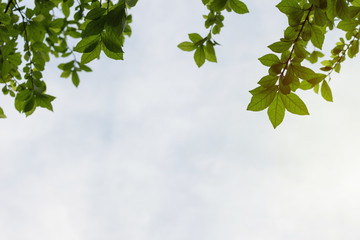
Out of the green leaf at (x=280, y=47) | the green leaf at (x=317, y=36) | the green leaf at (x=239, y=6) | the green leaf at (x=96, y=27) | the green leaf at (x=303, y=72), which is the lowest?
the green leaf at (x=96, y=27)

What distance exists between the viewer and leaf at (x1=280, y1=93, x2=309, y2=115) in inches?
48.6

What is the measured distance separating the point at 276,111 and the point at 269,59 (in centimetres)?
23

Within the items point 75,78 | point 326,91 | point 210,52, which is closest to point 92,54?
point 326,91

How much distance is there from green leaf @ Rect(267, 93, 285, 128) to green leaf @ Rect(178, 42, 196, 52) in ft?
3.77

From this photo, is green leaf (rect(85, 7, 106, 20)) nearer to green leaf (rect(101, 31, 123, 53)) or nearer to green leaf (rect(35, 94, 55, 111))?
green leaf (rect(101, 31, 123, 53))

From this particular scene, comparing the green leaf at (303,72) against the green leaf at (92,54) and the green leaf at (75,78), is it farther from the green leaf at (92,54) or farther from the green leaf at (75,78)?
the green leaf at (75,78)

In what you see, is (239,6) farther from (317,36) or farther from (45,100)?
(45,100)

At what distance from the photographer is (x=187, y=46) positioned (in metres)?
2.28

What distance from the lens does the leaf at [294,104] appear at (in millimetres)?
1234

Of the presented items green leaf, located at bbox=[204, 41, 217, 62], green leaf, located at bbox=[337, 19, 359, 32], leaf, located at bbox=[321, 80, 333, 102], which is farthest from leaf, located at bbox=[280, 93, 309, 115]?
green leaf, located at bbox=[204, 41, 217, 62]

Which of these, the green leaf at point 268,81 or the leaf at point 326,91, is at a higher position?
the leaf at point 326,91

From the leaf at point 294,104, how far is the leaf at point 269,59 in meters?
0.15

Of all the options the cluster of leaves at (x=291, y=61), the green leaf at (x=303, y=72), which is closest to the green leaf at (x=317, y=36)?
the cluster of leaves at (x=291, y=61)

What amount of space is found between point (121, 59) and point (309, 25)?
2.72 feet
